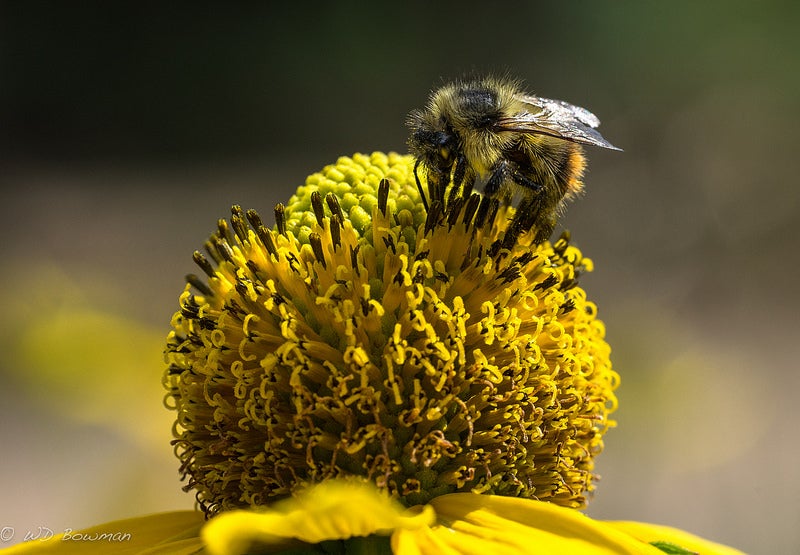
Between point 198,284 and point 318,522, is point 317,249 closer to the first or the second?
point 198,284

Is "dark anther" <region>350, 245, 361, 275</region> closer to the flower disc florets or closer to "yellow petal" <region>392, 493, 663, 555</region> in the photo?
the flower disc florets

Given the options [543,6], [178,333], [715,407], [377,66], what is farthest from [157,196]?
[178,333]

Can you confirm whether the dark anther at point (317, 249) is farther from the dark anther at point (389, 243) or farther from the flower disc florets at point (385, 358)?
the dark anther at point (389, 243)

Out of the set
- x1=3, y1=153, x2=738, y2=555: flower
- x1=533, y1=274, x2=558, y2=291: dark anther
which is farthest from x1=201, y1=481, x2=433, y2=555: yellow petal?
x1=533, y1=274, x2=558, y2=291: dark anther

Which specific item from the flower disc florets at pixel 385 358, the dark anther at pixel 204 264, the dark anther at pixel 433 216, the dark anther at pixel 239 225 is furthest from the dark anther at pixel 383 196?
the dark anther at pixel 204 264

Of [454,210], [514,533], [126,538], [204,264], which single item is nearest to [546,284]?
[454,210]
